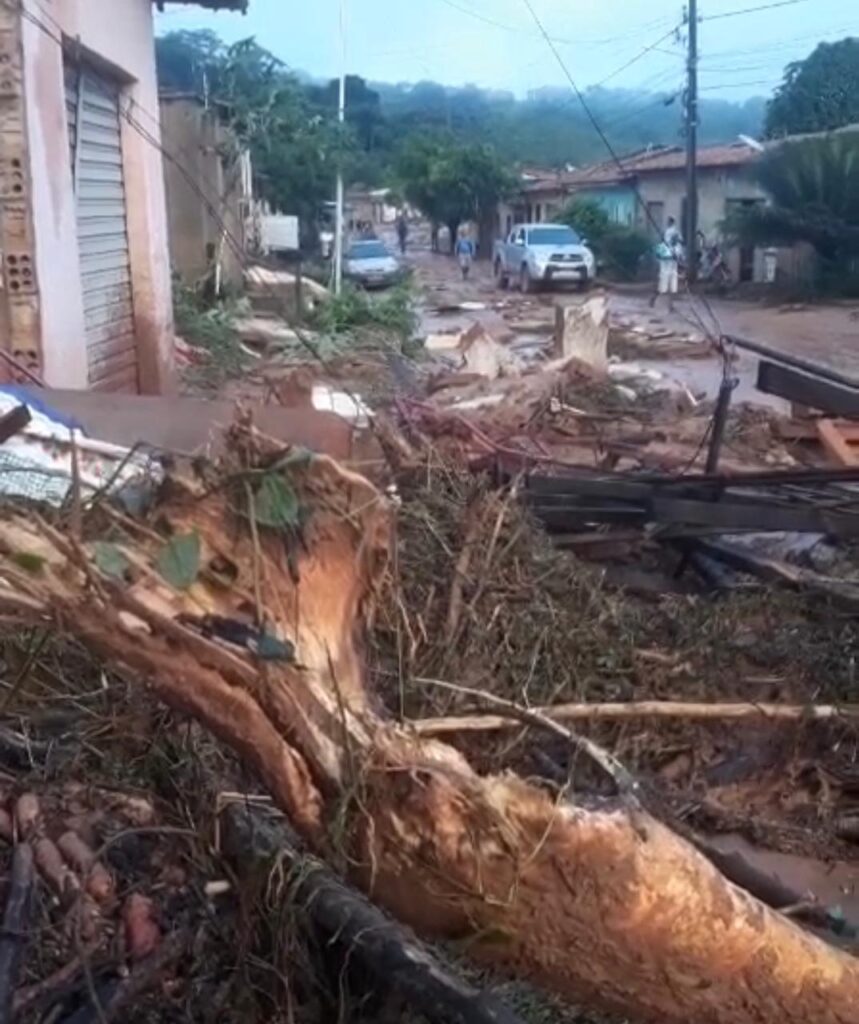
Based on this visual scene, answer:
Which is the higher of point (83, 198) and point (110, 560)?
point (83, 198)

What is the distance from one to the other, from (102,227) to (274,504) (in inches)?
357

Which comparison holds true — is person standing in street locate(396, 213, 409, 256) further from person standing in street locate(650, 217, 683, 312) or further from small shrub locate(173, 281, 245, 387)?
small shrub locate(173, 281, 245, 387)

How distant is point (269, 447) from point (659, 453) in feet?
24.5

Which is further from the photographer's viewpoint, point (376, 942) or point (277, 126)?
point (277, 126)

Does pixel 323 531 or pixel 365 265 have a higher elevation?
pixel 323 531

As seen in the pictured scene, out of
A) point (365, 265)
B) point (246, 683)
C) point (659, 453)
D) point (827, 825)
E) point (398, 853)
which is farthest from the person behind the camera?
point (365, 265)

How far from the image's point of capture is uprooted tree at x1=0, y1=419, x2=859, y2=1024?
6.97 ft

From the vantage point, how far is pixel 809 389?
255 inches

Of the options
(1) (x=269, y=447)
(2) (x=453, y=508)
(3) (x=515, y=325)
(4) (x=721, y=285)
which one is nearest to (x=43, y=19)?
(2) (x=453, y=508)

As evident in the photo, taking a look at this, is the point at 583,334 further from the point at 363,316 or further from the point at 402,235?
the point at 402,235


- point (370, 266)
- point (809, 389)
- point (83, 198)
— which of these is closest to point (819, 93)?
point (370, 266)

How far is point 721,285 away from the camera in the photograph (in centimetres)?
3462

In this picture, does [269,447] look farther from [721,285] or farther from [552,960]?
[721,285]

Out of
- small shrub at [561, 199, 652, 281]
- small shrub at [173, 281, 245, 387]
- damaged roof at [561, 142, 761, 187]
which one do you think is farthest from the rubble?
small shrub at [561, 199, 652, 281]
